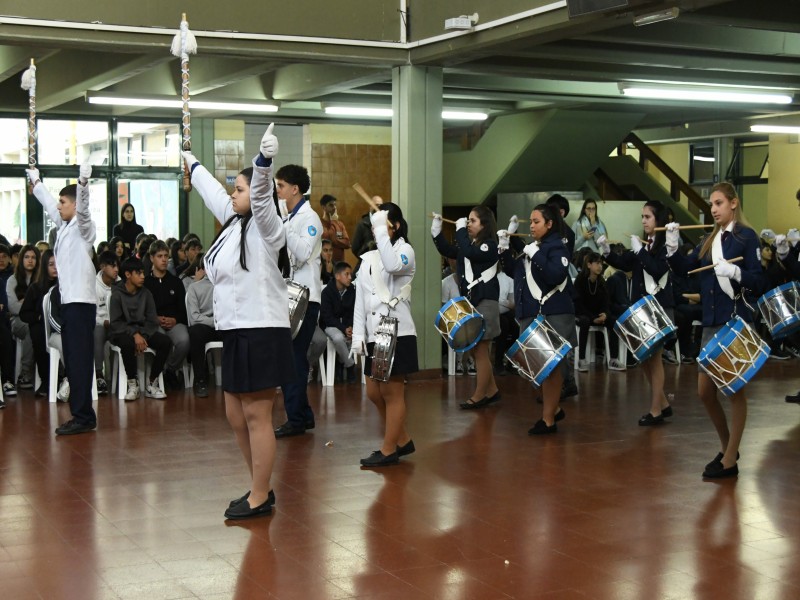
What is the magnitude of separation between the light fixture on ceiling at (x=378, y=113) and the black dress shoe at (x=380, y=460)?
29.9 ft

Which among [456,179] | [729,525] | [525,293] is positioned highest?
[456,179]

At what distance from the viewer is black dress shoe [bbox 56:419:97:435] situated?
27.7 ft

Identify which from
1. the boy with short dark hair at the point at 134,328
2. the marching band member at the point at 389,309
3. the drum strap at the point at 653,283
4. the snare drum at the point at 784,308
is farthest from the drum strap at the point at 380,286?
the boy with short dark hair at the point at 134,328

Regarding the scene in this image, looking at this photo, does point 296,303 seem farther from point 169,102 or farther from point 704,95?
point 704,95

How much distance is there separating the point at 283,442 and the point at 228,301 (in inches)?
99.0

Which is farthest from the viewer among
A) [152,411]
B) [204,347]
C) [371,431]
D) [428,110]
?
[428,110]

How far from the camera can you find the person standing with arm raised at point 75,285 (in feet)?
27.1

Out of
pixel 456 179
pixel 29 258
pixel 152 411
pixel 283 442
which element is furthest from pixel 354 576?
pixel 456 179

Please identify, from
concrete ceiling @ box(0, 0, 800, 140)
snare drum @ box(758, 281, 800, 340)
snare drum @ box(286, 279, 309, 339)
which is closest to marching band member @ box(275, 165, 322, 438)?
snare drum @ box(286, 279, 309, 339)

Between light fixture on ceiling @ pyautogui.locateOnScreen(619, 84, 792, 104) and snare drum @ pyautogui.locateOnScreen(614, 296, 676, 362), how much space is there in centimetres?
677

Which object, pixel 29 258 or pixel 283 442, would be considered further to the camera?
pixel 29 258

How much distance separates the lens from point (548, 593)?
4.82 metres

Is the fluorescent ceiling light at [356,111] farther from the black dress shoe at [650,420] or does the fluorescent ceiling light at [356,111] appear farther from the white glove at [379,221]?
the white glove at [379,221]

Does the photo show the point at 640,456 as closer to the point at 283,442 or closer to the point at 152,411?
the point at 283,442
